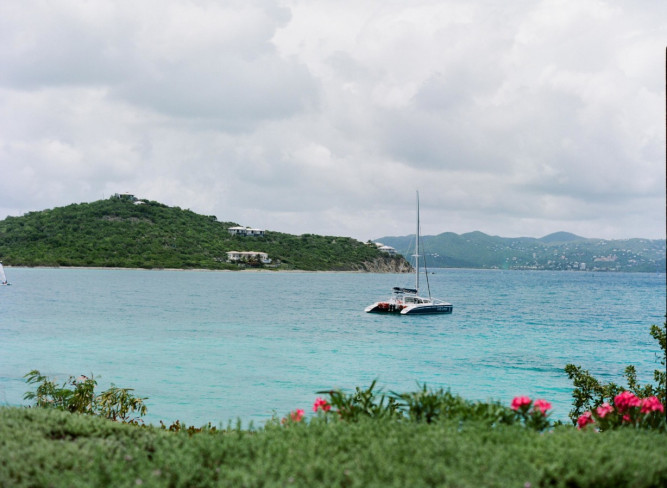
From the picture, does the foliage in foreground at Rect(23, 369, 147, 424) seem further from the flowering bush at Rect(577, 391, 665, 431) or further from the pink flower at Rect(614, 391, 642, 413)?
the pink flower at Rect(614, 391, 642, 413)

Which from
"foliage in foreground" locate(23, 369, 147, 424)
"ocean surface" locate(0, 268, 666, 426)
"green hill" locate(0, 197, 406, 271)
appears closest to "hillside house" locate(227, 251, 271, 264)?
"green hill" locate(0, 197, 406, 271)

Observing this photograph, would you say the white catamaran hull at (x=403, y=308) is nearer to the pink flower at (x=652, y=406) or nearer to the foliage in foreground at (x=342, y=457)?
the pink flower at (x=652, y=406)

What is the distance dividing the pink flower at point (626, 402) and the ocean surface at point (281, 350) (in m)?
Result: 3.72

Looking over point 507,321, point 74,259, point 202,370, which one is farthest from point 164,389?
point 74,259

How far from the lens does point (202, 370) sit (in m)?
26.0

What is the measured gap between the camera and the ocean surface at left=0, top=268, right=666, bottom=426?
22.0 meters

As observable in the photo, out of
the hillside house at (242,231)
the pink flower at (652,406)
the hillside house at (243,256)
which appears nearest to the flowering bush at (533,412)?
the pink flower at (652,406)

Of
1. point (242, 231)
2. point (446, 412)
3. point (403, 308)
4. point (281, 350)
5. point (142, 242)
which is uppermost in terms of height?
point (242, 231)

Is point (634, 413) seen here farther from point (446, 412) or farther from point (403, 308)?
point (403, 308)

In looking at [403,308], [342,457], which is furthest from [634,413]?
[403,308]

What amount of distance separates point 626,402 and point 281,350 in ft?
93.3

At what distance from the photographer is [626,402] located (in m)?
6.88

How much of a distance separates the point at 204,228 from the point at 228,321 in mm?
126101

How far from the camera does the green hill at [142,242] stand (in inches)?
5108
